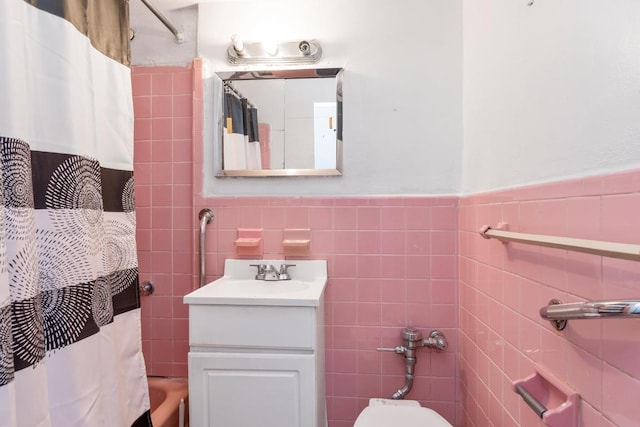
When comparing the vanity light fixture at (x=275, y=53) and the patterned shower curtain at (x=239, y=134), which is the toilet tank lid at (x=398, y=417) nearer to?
the patterned shower curtain at (x=239, y=134)

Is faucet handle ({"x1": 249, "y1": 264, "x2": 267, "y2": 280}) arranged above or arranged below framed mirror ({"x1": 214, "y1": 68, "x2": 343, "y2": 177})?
below

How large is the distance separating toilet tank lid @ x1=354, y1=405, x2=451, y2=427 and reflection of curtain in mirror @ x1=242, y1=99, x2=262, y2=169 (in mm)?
1119

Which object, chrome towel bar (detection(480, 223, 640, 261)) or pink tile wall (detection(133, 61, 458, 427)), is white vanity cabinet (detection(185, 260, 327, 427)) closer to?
pink tile wall (detection(133, 61, 458, 427))

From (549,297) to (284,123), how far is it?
1207 mm

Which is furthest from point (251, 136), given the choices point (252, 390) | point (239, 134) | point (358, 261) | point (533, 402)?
point (533, 402)

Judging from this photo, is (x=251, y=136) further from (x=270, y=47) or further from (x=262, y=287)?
(x=262, y=287)

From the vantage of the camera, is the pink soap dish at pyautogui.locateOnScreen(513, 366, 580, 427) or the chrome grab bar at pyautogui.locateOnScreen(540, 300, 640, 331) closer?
the chrome grab bar at pyautogui.locateOnScreen(540, 300, 640, 331)

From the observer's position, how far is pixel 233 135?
1581 millimetres

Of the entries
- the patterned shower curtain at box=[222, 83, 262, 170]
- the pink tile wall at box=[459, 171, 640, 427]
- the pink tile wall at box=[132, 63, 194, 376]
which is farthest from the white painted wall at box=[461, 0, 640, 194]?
the pink tile wall at box=[132, 63, 194, 376]

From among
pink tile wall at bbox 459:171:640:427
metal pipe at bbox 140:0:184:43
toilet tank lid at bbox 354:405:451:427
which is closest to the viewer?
pink tile wall at bbox 459:171:640:427

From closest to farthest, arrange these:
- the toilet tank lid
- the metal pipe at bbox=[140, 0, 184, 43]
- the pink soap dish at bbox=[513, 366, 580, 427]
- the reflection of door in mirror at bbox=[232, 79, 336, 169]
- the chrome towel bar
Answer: the chrome towel bar < the pink soap dish at bbox=[513, 366, 580, 427] < the toilet tank lid < the metal pipe at bbox=[140, 0, 184, 43] < the reflection of door in mirror at bbox=[232, 79, 336, 169]

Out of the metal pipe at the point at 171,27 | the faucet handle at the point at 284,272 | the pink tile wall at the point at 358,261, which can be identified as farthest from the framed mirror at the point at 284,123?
the faucet handle at the point at 284,272

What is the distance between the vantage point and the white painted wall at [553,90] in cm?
61

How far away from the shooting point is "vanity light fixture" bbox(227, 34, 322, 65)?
4.96 feet
